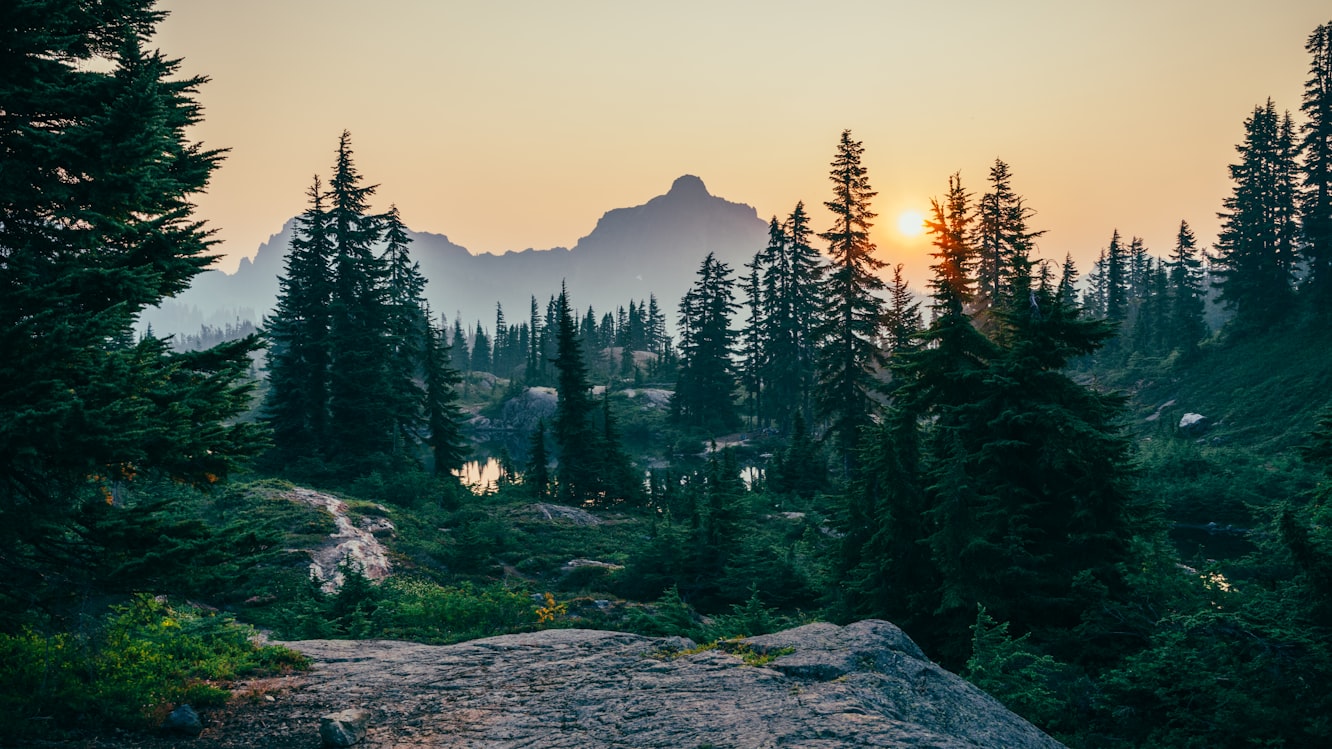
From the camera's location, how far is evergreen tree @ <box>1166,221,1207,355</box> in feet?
191

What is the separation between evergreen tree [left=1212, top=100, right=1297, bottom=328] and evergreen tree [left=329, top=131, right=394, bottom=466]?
61762 millimetres

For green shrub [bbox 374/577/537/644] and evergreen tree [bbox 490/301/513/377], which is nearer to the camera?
green shrub [bbox 374/577/537/644]

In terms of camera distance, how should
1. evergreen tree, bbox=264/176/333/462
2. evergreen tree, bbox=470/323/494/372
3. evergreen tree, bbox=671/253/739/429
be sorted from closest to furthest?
evergreen tree, bbox=264/176/333/462 < evergreen tree, bbox=671/253/739/429 < evergreen tree, bbox=470/323/494/372

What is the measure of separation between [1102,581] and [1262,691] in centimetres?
414

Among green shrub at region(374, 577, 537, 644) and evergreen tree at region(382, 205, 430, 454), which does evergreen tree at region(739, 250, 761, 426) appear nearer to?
evergreen tree at region(382, 205, 430, 454)

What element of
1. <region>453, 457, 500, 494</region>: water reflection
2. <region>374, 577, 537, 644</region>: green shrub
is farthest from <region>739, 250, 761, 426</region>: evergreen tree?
<region>374, 577, 537, 644</region>: green shrub

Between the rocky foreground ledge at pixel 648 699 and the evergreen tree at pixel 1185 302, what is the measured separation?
63.4 m

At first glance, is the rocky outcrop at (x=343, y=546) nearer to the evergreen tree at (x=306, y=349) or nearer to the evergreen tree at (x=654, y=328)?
the evergreen tree at (x=306, y=349)

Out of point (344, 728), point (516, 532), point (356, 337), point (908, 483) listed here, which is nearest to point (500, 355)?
point (356, 337)

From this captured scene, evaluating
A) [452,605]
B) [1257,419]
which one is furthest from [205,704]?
[1257,419]

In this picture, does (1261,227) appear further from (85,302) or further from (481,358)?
(481,358)

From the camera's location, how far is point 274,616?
1323 centimetres

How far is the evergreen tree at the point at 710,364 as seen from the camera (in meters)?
69.9

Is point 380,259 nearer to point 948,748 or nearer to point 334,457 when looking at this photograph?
point 334,457
